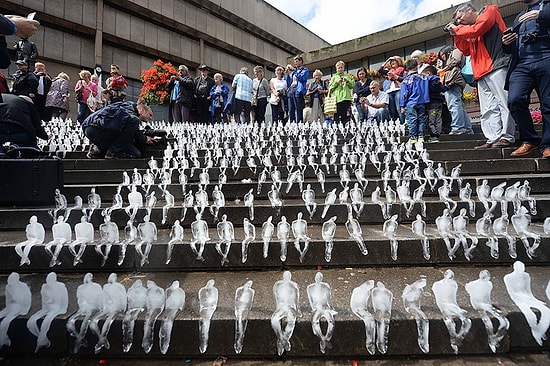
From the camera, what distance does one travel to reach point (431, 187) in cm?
381

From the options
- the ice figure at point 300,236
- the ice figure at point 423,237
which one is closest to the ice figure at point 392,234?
the ice figure at point 423,237

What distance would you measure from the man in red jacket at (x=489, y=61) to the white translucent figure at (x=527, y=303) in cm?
366

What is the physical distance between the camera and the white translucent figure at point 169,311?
1.87m

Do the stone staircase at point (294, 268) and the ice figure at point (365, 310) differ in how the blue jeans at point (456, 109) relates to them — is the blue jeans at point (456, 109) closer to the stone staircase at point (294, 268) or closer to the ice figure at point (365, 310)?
the stone staircase at point (294, 268)

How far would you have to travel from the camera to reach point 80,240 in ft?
8.77

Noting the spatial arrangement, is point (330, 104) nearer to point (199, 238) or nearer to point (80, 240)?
point (199, 238)

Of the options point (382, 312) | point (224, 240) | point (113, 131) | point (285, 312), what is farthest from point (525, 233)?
point (113, 131)

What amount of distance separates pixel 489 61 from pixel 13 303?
648 centimetres

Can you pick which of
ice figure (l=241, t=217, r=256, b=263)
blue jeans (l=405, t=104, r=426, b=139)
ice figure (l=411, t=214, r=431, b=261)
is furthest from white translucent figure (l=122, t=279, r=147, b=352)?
blue jeans (l=405, t=104, r=426, b=139)

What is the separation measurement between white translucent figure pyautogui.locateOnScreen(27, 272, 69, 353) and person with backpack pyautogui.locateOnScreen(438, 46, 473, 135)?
6.72 meters

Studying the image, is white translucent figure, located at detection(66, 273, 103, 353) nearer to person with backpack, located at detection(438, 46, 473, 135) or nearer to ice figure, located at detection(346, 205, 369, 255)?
ice figure, located at detection(346, 205, 369, 255)

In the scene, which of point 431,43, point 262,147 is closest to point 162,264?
point 262,147

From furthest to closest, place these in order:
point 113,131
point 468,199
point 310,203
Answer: point 113,131, point 310,203, point 468,199

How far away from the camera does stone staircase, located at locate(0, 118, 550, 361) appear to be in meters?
1.87
